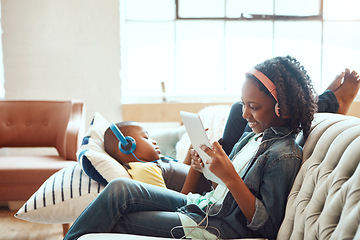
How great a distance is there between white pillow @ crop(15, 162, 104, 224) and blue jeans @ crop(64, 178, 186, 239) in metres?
0.53

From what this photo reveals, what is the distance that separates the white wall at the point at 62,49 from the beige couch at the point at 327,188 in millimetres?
2410

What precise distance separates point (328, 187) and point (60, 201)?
1.32m

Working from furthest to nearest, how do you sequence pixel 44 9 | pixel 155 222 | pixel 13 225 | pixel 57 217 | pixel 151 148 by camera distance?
pixel 44 9 < pixel 13 225 < pixel 151 148 < pixel 57 217 < pixel 155 222

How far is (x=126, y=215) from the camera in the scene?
1491 millimetres

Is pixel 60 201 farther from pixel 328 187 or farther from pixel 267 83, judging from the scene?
pixel 328 187

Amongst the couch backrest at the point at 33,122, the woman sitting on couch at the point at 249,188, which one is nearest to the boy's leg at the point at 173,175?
the woman sitting on couch at the point at 249,188

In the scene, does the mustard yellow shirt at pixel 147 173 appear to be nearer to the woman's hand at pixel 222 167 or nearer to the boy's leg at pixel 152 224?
the boy's leg at pixel 152 224

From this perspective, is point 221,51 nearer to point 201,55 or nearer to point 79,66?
Answer: point 201,55

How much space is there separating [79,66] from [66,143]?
36.7 inches

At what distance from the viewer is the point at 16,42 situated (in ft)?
11.7

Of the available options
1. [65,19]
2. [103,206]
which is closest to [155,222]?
[103,206]

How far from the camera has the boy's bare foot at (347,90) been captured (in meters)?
1.89

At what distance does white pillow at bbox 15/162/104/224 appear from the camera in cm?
197

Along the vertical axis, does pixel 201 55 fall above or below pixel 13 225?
above
